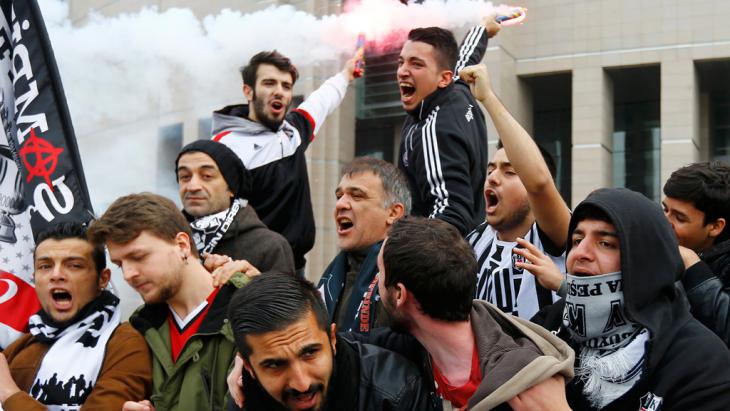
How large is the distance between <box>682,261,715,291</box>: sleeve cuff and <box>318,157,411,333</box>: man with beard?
1.43 metres

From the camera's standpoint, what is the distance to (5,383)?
4.03m

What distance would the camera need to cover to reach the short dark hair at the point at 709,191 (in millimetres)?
4180

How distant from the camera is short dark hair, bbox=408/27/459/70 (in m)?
5.55

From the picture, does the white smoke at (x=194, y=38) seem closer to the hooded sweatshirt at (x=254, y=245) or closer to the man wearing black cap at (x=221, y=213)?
the man wearing black cap at (x=221, y=213)

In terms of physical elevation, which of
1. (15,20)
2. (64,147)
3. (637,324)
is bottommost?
(637,324)

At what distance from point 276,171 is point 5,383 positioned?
2.39m

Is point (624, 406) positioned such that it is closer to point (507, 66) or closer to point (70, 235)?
point (70, 235)

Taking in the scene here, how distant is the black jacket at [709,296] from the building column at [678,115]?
1850 centimetres

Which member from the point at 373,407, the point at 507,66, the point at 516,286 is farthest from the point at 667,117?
the point at 373,407

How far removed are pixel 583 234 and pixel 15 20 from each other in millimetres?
3626

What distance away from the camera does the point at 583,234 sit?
3.44 meters

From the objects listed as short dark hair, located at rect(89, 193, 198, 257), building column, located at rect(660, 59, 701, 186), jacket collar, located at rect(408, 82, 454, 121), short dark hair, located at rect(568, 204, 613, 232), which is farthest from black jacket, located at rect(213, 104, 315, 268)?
building column, located at rect(660, 59, 701, 186)

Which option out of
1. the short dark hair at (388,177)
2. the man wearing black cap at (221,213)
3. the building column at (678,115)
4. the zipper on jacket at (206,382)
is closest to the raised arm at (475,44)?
the short dark hair at (388,177)

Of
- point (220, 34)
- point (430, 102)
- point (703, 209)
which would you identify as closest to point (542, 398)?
point (703, 209)
